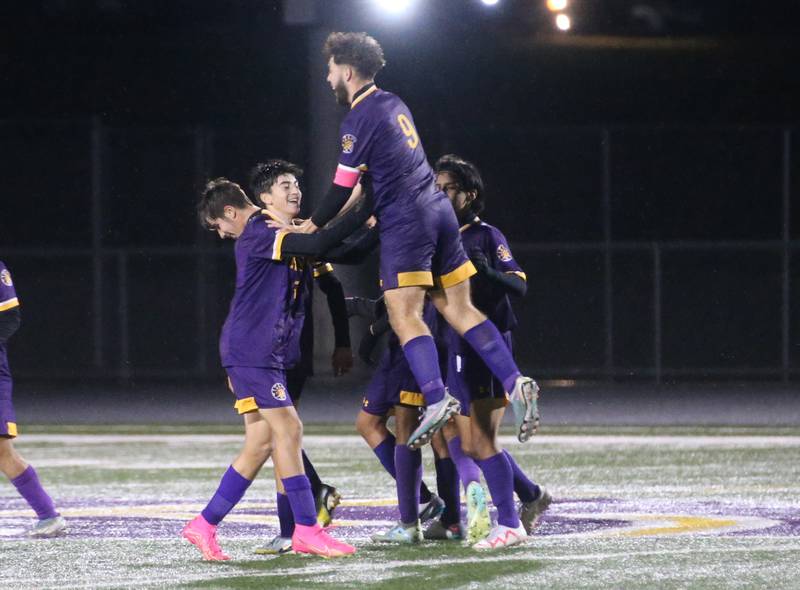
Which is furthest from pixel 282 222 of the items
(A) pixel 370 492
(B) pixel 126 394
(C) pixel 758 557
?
(B) pixel 126 394

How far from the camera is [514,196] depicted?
33438mm

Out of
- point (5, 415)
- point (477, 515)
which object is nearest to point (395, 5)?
point (5, 415)

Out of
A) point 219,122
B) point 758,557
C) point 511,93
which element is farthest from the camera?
point 511,93

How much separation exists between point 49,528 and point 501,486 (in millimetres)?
2707

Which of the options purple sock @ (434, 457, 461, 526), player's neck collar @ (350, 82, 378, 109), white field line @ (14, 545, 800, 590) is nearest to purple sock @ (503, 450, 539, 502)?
purple sock @ (434, 457, 461, 526)

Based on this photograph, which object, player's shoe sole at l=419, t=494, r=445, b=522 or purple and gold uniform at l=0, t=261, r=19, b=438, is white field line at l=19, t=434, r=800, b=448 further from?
purple and gold uniform at l=0, t=261, r=19, b=438

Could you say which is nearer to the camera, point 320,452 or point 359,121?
point 359,121

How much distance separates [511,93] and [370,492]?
3236cm

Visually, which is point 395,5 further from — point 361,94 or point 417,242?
point 417,242

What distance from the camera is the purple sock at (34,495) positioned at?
9.65 metres

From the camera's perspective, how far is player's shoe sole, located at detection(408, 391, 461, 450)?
25.2ft

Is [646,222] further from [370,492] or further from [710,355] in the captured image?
[370,492]

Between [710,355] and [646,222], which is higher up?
[646,222]

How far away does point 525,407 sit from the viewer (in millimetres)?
7770
